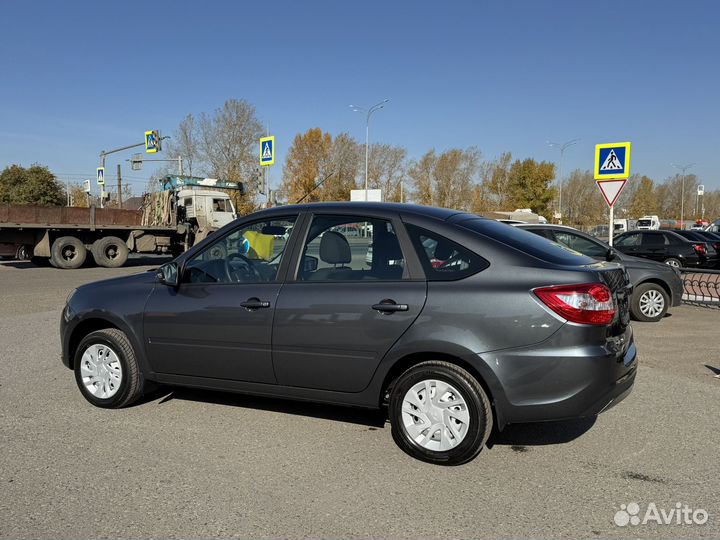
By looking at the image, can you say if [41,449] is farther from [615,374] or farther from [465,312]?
[615,374]

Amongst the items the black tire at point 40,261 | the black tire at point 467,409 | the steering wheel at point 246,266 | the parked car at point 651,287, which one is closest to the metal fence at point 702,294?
the parked car at point 651,287

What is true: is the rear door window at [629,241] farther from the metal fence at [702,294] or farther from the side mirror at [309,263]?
the side mirror at [309,263]

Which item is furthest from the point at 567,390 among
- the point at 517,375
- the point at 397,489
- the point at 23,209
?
the point at 23,209

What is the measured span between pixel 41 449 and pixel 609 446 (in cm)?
383

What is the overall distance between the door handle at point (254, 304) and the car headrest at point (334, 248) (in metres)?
0.51

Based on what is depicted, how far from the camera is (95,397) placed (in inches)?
187

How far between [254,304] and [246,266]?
0.44 m

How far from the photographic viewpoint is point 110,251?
20.6 meters

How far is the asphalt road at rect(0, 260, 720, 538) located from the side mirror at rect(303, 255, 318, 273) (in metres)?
1.19

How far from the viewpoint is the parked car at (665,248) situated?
61.3 ft

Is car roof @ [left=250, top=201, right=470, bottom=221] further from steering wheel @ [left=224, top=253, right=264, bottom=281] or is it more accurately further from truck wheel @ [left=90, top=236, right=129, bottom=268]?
truck wheel @ [left=90, top=236, right=129, bottom=268]

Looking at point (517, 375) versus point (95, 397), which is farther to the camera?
point (95, 397)

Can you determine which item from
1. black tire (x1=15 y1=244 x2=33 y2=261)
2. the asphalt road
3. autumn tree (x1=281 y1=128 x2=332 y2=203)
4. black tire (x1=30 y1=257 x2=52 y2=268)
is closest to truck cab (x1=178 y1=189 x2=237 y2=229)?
black tire (x1=30 y1=257 x2=52 y2=268)

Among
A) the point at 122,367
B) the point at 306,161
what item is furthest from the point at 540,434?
the point at 306,161
